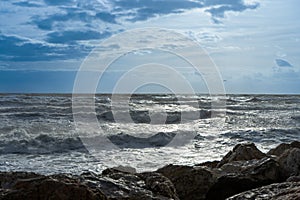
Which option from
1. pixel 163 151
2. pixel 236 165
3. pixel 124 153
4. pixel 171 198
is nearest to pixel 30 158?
pixel 124 153

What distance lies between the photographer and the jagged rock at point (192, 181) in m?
5.18

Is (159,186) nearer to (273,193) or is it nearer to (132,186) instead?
(132,186)

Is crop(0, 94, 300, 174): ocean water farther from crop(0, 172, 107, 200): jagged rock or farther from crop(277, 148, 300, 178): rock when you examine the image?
crop(0, 172, 107, 200): jagged rock

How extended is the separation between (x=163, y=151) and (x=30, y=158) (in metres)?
3.44

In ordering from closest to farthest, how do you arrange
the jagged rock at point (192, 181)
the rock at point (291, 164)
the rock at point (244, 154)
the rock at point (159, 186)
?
the rock at point (159, 186)
the jagged rock at point (192, 181)
the rock at point (291, 164)
the rock at point (244, 154)

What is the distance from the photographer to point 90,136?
48.6ft

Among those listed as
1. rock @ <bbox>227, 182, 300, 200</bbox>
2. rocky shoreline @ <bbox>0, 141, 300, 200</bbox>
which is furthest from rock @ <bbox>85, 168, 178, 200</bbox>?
rock @ <bbox>227, 182, 300, 200</bbox>

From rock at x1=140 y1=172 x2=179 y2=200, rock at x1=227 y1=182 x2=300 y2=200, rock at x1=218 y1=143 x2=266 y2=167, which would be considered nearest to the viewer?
rock at x1=227 y1=182 x2=300 y2=200

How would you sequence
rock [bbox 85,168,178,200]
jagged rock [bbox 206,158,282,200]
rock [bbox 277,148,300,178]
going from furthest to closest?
rock [bbox 277,148,300,178]
jagged rock [bbox 206,158,282,200]
rock [bbox 85,168,178,200]

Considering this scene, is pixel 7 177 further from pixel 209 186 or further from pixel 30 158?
pixel 30 158

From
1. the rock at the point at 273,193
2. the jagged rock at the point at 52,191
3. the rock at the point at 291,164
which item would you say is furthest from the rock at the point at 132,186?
the rock at the point at 291,164

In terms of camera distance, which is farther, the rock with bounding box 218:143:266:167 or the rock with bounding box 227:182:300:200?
the rock with bounding box 218:143:266:167

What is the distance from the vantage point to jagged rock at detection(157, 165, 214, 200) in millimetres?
5184

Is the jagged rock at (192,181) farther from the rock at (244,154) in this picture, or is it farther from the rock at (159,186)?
the rock at (244,154)
